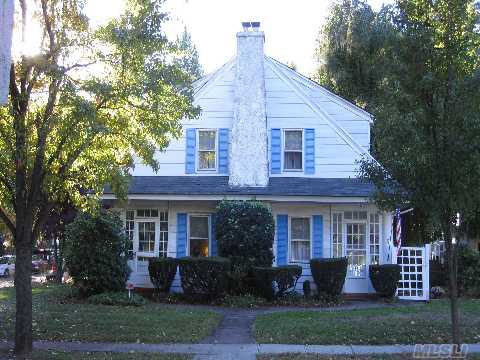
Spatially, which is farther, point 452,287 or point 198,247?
point 198,247

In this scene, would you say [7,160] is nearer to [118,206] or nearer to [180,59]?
[180,59]

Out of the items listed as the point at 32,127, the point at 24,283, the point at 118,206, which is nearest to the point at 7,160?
the point at 32,127

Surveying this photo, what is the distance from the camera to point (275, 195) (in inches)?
680

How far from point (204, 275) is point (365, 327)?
5.72 meters

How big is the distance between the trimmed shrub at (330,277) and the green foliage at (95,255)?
5.58m

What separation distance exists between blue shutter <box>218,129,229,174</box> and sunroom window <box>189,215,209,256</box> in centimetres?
165

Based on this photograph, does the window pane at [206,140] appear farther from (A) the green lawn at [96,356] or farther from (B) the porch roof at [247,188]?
(A) the green lawn at [96,356]

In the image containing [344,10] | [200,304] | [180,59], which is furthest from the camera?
[344,10]

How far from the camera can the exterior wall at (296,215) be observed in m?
17.7

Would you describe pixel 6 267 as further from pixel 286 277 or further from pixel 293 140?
pixel 286 277

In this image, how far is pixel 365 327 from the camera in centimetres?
1155

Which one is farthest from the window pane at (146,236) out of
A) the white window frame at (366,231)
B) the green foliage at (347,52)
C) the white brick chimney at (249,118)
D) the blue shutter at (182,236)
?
the green foliage at (347,52)

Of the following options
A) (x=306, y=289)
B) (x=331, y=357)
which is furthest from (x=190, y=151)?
(x=331, y=357)

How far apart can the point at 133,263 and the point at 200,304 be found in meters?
3.16
